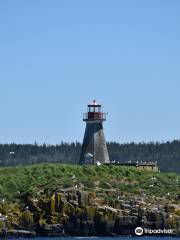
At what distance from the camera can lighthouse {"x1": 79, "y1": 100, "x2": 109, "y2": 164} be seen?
145750 mm

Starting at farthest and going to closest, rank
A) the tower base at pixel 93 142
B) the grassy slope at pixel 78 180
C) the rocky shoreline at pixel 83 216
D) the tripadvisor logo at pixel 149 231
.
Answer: the tower base at pixel 93 142
the grassy slope at pixel 78 180
the tripadvisor logo at pixel 149 231
the rocky shoreline at pixel 83 216

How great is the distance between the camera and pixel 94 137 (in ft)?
478

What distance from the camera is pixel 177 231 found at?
124m

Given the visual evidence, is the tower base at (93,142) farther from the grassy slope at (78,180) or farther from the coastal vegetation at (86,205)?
the coastal vegetation at (86,205)

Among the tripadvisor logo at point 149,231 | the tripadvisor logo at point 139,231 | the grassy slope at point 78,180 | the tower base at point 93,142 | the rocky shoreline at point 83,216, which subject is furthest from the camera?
the tower base at point 93,142

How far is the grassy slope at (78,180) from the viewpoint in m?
130

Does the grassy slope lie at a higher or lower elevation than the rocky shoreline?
higher

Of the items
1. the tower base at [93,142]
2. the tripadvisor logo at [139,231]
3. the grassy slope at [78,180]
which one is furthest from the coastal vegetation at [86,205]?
the tower base at [93,142]

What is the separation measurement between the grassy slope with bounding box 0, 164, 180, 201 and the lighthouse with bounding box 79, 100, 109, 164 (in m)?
5.62

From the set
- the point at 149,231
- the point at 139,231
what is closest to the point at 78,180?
the point at 139,231

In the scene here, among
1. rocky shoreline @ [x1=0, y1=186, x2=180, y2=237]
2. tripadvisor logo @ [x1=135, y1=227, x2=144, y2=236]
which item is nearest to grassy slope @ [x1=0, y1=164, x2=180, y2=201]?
rocky shoreline @ [x1=0, y1=186, x2=180, y2=237]

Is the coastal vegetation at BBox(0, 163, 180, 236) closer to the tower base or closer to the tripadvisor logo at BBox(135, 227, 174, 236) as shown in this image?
the tripadvisor logo at BBox(135, 227, 174, 236)

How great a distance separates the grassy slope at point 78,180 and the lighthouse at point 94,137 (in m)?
5.62

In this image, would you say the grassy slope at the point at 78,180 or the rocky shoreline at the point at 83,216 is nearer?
the rocky shoreline at the point at 83,216
